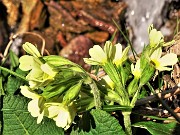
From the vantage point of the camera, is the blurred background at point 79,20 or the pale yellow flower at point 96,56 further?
the blurred background at point 79,20

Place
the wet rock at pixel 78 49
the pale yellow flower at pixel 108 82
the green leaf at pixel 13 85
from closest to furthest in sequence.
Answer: the pale yellow flower at pixel 108 82 < the green leaf at pixel 13 85 < the wet rock at pixel 78 49

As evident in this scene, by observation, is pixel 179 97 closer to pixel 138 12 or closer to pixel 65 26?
pixel 65 26

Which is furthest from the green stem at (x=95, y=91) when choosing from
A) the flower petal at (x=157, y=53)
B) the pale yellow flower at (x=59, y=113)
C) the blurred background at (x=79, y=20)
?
the blurred background at (x=79, y=20)

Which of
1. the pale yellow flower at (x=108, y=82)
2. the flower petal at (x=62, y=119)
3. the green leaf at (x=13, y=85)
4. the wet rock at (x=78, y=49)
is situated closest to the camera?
the flower petal at (x=62, y=119)

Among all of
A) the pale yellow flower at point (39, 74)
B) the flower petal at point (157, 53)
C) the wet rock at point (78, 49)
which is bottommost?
the pale yellow flower at point (39, 74)

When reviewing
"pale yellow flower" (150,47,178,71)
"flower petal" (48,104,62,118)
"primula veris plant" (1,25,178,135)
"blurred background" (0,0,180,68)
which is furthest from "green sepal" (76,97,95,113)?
"blurred background" (0,0,180,68)

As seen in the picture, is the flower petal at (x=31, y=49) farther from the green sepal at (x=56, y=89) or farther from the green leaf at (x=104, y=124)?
the green leaf at (x=104, y=124)

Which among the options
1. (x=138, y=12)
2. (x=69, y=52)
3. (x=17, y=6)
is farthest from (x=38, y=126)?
(x=138, y=12)
